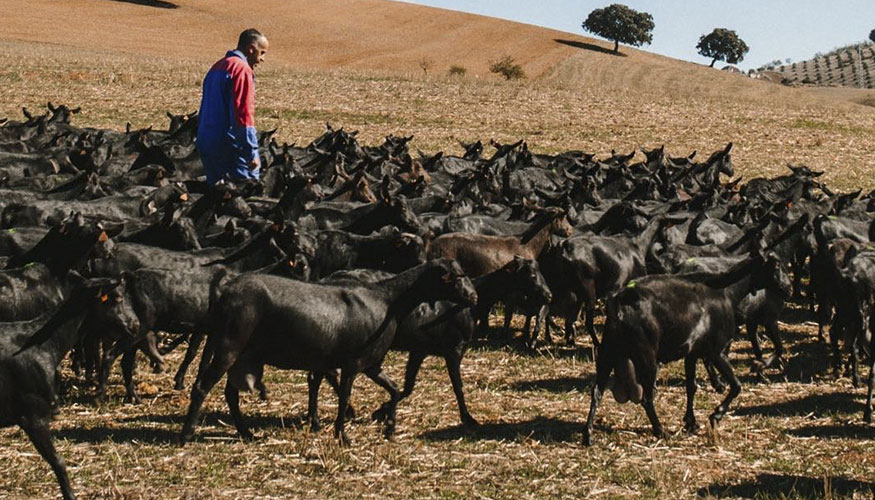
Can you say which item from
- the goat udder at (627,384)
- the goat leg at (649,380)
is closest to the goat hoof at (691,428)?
the goat leg at (649,380)

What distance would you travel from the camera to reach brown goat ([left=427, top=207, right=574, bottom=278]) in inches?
546

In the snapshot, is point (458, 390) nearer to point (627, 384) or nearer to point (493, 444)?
point (493, 444)

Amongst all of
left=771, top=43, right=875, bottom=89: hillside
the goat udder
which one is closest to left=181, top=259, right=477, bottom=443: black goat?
the goat udder

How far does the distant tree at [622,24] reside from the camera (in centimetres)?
10731

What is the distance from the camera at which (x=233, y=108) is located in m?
13.0

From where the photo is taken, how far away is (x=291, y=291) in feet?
31.9

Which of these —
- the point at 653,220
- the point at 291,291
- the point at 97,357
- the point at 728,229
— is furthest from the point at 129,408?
the point at 728,229

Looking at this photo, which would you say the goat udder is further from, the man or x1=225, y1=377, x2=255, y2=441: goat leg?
the man

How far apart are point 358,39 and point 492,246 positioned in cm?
7255

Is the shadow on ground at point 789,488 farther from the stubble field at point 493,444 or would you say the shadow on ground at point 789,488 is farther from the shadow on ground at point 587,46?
the shadow on ground at point 587,46

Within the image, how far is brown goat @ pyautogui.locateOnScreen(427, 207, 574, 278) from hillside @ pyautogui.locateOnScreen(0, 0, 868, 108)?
5460 centimetres

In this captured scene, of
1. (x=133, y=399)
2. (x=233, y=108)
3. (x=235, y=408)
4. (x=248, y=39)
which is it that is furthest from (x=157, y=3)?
(x=235, y=408)

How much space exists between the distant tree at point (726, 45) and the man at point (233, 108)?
4825 inches

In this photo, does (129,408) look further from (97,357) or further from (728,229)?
(728,229)
